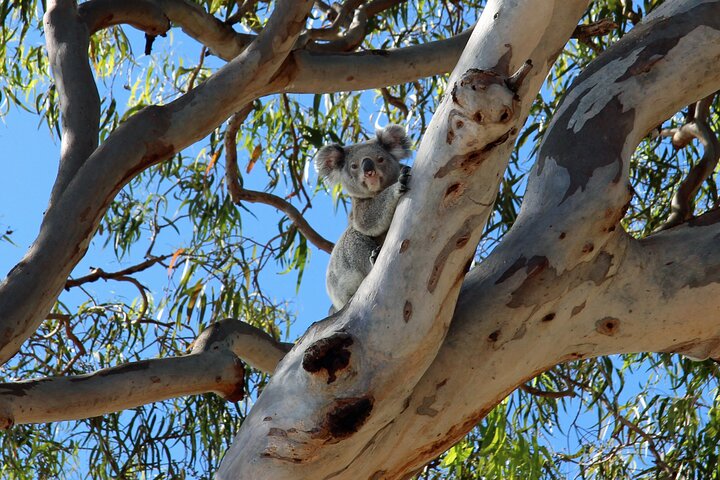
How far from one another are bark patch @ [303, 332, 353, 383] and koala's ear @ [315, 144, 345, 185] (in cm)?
157

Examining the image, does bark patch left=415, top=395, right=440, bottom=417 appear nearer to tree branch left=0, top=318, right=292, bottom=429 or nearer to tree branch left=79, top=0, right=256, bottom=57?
Answer: tree branch left=0, top=318, right=292, bottom=429

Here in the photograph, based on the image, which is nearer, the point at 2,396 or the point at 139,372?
the point at 2,396

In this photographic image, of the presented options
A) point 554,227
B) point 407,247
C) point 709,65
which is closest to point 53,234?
point 407,247

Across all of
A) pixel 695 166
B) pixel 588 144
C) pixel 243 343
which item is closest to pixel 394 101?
pixel 695 166

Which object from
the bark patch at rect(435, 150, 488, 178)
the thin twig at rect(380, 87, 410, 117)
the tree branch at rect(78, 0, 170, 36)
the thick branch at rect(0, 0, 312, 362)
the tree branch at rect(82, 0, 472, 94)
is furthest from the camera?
the thin twig at rect(380, 87, 410, 117)

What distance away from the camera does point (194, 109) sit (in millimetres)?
2818

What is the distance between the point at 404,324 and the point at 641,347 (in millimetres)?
709

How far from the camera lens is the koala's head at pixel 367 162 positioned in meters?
3.14

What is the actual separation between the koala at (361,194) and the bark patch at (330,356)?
3.05 ft

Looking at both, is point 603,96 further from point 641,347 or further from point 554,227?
point 641,347

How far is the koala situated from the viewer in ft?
9.75

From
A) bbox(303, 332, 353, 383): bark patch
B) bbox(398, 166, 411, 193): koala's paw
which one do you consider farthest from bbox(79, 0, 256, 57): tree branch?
bbox(303, 332, 353, 383): bark patch

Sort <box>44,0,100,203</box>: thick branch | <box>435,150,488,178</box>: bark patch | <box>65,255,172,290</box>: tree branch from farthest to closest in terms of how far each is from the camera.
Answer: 1. <box>65,255,172,290</box>: tree branch
2. <box>44,0,100,203</box>: thick branch
3. <box>435,150,488,178</box>: bark patch

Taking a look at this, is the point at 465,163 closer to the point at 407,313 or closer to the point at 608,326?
the point at 407,313
